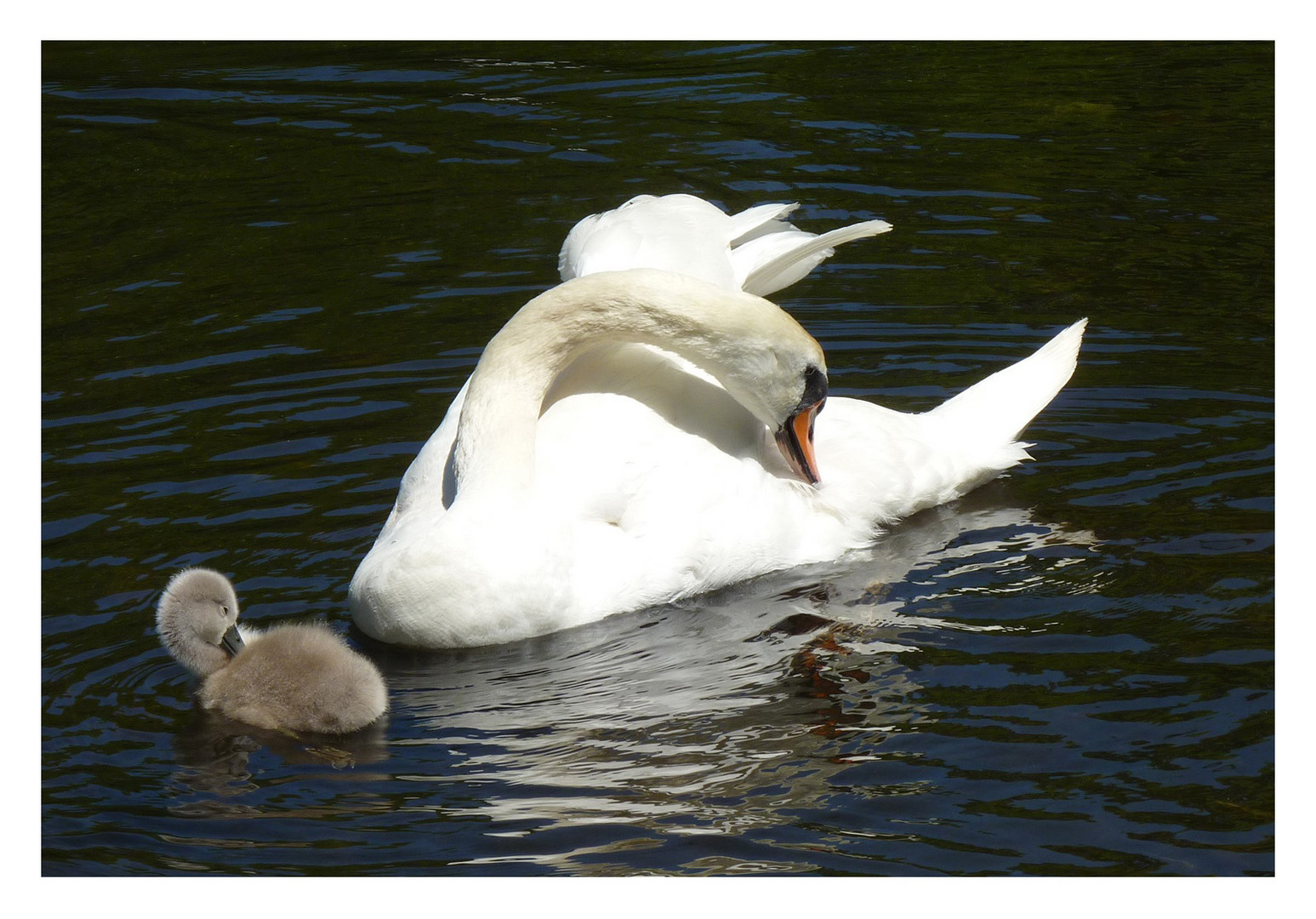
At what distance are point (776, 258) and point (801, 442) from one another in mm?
1315

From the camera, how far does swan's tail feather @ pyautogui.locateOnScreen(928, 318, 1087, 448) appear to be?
8617mm

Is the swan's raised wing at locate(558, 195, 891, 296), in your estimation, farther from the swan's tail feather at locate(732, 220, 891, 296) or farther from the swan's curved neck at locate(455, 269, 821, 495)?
the swan's curved neck at locate(455, 269, 821, 495)

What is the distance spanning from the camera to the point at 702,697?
21.2ft

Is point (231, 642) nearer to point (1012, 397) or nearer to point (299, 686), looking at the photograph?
point (299, 686)

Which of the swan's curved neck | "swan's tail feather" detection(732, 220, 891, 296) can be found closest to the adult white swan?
the swan's curved neck

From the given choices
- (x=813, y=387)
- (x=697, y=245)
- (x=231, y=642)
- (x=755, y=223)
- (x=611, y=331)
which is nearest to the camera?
(x=231, y=642)

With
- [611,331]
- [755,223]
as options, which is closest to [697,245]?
[755,223]

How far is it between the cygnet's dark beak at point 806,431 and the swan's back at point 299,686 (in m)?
2.32

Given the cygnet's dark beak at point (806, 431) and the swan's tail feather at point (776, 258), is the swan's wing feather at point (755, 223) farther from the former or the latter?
the cygnet's dark beak at point (806, 431)

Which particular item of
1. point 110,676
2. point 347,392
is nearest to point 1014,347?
point 347,392

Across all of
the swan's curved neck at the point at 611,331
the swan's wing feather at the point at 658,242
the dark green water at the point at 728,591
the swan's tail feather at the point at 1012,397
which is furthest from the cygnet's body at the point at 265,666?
the swan's tail feather at the point at 1012,397

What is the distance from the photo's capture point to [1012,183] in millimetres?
12852

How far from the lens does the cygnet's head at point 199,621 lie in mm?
6543

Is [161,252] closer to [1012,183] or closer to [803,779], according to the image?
[1012,183]
